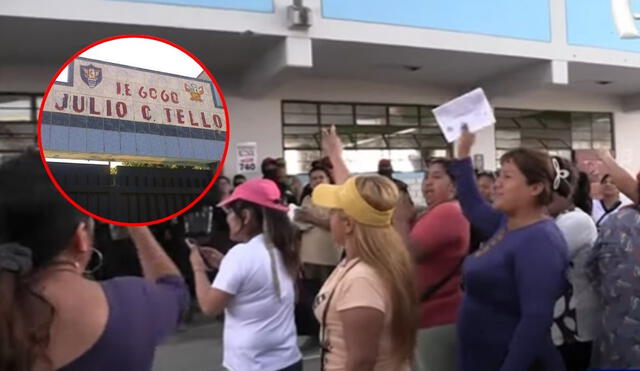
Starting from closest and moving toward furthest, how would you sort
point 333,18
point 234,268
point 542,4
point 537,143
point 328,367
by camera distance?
point 328,367 → point 234,268 → point 333,18 → point 542,4 → point 537,143

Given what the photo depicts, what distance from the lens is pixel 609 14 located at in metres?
9.98

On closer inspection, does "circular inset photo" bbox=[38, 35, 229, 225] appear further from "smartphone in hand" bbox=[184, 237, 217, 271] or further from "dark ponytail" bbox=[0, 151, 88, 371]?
"smartphone in hand" bbox=[184, 237, 217, 271]

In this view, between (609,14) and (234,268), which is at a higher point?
(609,14)

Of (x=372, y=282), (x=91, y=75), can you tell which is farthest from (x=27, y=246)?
(x=372, y=282)

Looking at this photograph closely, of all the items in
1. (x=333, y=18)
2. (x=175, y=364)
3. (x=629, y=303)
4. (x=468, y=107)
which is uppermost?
(x=333, y=18)

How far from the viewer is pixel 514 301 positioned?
2.38 metres

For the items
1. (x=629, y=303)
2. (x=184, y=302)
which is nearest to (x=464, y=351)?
(x=629, y=303)

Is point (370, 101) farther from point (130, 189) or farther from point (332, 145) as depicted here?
point (130, 189)

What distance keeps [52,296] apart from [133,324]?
0.68ft

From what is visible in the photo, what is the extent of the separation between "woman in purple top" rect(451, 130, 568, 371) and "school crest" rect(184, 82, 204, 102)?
4.93ft

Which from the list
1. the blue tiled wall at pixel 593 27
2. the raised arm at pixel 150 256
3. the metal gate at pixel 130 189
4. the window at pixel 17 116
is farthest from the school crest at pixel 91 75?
the blue tiled wall at pixel 593 27

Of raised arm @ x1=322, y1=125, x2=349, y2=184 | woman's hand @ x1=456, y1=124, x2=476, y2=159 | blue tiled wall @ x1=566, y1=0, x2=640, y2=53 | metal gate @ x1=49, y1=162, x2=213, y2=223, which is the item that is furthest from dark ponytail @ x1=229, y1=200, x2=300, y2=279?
blue tiled wall @ x1=566, y1=0, x2=640, y2=53

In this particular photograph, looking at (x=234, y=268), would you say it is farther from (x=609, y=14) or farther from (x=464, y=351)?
(x=609, y=14)

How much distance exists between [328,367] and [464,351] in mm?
773
